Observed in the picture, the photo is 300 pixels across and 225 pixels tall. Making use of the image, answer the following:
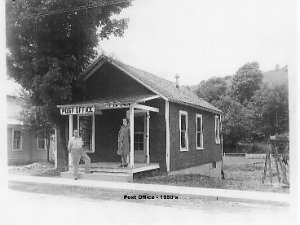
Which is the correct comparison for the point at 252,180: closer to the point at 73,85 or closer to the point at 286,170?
the point at 286,170

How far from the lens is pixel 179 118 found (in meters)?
15.7

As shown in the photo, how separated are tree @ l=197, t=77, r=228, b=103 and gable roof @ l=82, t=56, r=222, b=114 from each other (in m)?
0.48

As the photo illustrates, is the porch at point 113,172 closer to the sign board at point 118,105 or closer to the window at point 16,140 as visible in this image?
the sign board at point 118,105

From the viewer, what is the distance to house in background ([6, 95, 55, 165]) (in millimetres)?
23625

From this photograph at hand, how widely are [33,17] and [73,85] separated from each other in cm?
308

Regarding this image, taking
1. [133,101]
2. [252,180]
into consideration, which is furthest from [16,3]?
[252,180]

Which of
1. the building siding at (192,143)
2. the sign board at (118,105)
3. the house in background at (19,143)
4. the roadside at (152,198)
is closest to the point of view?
the roadside at (152,198)

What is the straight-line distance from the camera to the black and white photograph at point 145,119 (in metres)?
9.12

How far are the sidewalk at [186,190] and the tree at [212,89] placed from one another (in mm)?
3043

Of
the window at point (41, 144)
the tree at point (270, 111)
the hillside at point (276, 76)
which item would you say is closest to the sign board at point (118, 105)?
the tree at point (270, 111)

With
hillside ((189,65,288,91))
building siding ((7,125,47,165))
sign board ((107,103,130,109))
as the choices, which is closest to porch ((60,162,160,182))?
sign board ((107,103,130,109))

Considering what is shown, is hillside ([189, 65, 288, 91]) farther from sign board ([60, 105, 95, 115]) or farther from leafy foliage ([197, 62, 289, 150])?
sign board ([60, 105, 95, 115])

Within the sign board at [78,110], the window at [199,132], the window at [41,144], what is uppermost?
the sign board at [78,110]

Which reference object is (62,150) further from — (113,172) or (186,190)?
(186,190)
